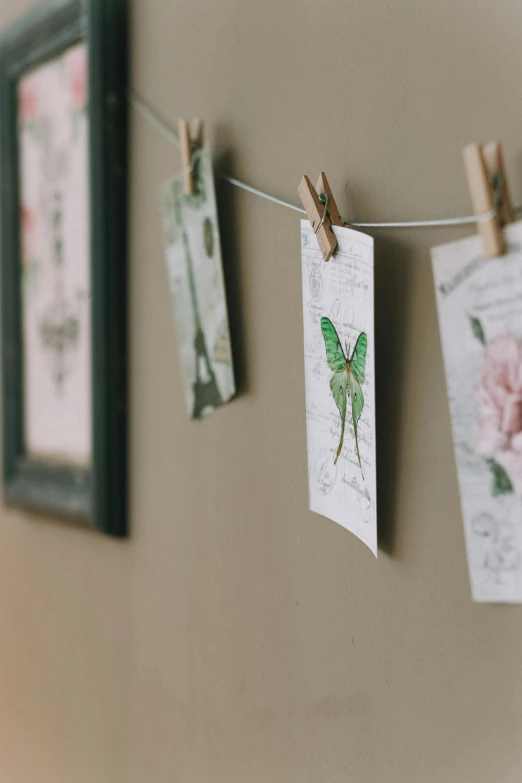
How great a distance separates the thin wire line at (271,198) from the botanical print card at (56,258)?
13 centimetres

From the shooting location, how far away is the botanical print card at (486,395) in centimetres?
61

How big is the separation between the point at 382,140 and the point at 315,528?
352 mm

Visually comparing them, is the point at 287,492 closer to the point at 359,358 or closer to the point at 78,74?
the point at 359,358

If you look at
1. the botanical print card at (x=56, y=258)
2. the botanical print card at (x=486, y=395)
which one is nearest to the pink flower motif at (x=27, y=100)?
the botanical print card at (x=56, y=258)

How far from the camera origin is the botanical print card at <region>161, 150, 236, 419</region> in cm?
97

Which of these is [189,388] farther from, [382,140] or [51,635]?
[51,635]

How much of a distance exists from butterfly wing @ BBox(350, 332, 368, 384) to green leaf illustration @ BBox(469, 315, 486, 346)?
0.11 meters

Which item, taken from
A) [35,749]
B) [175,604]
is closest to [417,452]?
[175,604]

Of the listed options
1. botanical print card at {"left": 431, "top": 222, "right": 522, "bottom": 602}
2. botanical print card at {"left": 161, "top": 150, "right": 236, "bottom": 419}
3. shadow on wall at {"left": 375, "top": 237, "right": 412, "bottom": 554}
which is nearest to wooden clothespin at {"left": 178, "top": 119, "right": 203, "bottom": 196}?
botanical print card at {"left": 161, "top": 150, "right": 236, "bottom": 419}

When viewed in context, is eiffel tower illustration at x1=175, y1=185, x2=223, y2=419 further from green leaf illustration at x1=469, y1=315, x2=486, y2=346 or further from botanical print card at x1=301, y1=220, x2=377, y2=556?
green leaf illustration at x1=469, y1=315, x2=486, y2=346

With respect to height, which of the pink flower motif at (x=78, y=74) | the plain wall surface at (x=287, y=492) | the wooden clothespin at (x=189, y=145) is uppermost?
the pink flower motif at (x=78, y=74)

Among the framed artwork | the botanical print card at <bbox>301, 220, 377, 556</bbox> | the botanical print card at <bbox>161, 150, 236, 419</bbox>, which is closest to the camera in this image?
the botanical print card at <bbox>301, 220, 377, 556</bbox>

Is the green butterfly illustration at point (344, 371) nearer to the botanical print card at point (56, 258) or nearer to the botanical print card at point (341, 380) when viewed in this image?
the botanical print card at point (341, 380)

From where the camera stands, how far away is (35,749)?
144cm
